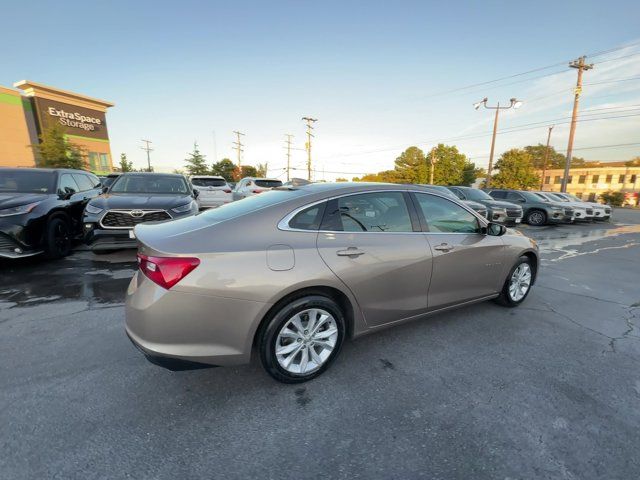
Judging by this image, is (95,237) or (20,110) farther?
(20,110)

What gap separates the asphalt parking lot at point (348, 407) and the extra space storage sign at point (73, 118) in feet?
108

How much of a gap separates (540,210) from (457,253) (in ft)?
44.8

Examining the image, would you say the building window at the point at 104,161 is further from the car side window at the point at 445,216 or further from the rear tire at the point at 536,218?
the car side window at the point at 445,216

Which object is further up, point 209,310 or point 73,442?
point 209,310

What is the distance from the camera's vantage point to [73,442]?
6.26 ft

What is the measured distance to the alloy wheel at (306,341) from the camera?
2.41m

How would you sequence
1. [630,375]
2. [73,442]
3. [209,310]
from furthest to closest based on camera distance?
[630,375], [209,310], [73,442]

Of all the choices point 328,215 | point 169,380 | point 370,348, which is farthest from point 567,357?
point 169,380

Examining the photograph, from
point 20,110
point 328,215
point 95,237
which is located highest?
point 20,110

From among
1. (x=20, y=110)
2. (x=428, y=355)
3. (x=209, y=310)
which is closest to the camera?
(x=209, y=310)

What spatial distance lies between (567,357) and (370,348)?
1.86 meters

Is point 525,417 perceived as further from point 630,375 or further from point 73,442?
point 73,442

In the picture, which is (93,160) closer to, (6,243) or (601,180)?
(6,243)

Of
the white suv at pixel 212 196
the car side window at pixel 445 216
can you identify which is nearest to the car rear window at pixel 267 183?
the white suv at pixel 212 196
